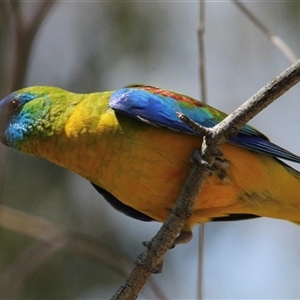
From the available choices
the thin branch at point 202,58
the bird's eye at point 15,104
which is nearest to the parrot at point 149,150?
the bird's eye at point 15,104

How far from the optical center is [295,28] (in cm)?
1038

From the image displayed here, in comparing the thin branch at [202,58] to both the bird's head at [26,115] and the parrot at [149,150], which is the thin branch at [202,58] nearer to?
the parrot at [149,150]

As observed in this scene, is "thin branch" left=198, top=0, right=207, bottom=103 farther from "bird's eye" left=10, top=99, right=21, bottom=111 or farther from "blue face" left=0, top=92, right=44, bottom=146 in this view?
"bird's eye" left=10, top=99, right=21, bottom=111

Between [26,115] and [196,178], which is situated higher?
[26,115]

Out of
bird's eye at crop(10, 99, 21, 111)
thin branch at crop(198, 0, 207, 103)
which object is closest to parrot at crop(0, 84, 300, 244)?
bird's eye at crop(10, 99, 21, 111)

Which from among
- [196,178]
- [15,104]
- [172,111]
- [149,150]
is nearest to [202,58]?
[172,111]

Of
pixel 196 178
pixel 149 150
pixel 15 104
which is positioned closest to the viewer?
pixel 196 178

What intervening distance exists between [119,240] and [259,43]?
3939 mm

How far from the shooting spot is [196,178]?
13.3ft

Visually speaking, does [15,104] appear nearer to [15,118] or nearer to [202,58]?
[15,118]

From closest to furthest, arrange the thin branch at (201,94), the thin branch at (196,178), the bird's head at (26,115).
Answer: the thin branch at (196,178) < the thin branch at (201,94) < the bird's head at (26,115)

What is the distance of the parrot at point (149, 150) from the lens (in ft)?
14.3

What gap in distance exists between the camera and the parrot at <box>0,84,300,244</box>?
434 centimetres

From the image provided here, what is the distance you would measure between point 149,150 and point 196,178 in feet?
1.46
